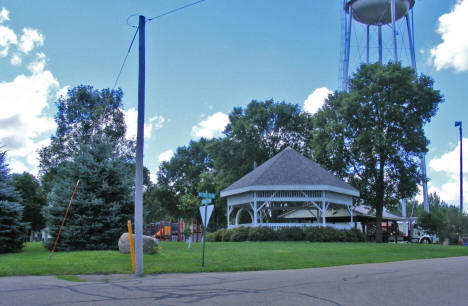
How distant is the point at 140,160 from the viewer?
42.4ft

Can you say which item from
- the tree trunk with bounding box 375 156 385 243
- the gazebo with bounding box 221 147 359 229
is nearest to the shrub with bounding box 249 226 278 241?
the gazebo with bounding box 221 147 359 229

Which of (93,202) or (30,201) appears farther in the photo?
(30,201)

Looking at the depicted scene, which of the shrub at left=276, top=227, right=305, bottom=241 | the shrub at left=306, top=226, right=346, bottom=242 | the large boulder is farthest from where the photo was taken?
the shrub at left=276, top=227, right=305, bottom=241

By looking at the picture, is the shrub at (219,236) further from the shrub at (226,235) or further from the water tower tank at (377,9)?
the water tower tank at (377,9)

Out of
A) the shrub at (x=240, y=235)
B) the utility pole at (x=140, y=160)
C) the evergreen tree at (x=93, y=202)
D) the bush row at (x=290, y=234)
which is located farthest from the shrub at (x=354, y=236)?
the utility pole at (x=140, y=160)

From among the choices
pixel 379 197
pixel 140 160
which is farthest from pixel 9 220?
pixel 379 197

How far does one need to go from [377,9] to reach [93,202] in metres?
35.3

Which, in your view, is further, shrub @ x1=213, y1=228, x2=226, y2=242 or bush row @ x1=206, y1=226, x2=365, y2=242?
shrub @ x1=213, y1=228, x2=226, y2=242

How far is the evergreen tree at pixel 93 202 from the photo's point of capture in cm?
1906

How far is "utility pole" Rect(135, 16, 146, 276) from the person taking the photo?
40.4 feet

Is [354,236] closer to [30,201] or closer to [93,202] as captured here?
[93,202]

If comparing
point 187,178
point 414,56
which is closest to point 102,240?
point 414,56

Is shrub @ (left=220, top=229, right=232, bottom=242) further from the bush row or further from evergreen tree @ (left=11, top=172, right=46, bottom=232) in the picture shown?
evergreen tree @ (left=11, top=172, right=46, bottom=232)

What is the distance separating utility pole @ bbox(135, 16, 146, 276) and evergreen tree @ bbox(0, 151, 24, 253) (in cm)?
948
